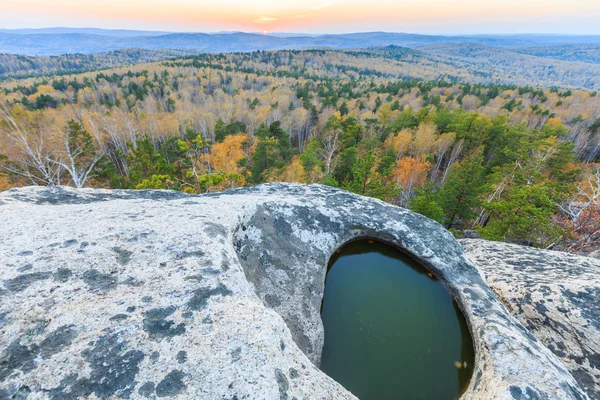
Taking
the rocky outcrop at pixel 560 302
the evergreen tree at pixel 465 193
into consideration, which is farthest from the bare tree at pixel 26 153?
the evergreen tree at pixel 465 193

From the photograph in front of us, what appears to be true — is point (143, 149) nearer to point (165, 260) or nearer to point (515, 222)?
point (165, 260)

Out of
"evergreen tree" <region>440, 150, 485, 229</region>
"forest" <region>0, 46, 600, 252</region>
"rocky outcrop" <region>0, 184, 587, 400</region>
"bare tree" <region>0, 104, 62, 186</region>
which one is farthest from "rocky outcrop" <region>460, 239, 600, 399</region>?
"bare tree" <region>0, 104, 62, 186</region>

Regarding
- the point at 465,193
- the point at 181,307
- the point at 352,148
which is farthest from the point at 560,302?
the point at 352,148

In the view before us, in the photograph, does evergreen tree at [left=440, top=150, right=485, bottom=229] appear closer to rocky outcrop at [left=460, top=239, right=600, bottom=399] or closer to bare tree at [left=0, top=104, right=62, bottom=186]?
rocky outcrop at [left=460, top=239, right=600, bottom=399]

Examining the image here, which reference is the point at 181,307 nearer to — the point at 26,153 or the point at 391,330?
the point at 391,330

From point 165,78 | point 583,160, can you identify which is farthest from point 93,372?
point 165,78

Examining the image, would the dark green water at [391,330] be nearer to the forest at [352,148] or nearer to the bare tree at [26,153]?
the forest at [352,148]
